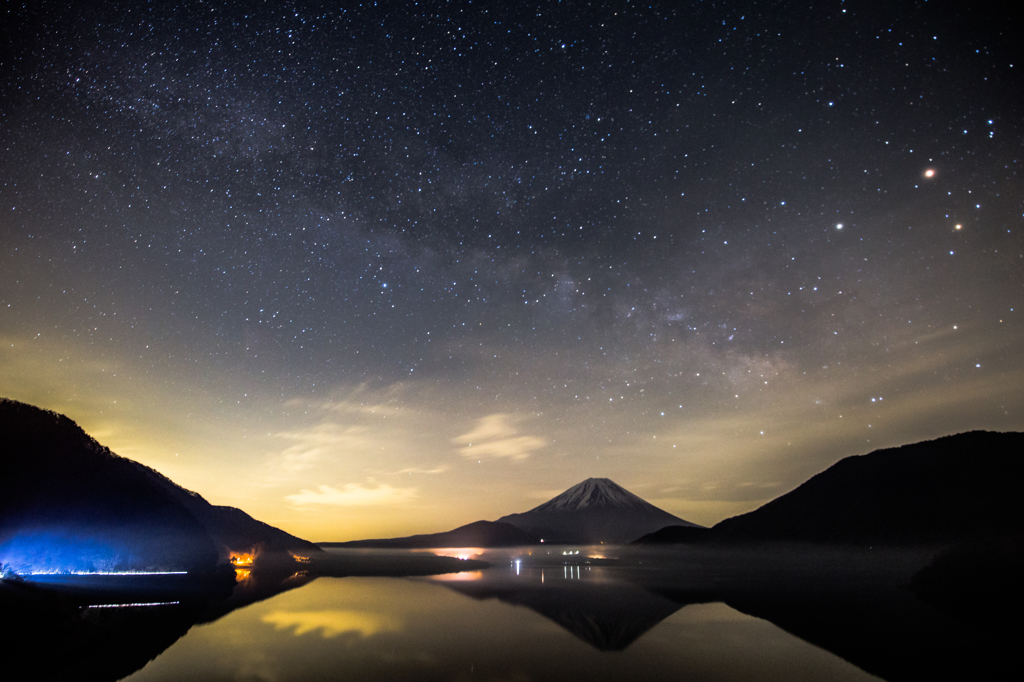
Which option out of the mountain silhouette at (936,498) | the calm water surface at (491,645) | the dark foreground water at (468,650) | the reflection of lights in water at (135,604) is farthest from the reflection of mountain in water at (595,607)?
Result: the mountain silhouette at (936,498)

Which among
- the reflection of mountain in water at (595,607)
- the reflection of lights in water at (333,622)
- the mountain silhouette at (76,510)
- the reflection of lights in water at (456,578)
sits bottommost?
the reflection of lights in water at (456,578)

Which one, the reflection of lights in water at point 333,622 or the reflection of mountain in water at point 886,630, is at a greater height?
the reflection of lights in water at point 333,622

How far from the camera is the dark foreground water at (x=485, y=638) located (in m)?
18.6

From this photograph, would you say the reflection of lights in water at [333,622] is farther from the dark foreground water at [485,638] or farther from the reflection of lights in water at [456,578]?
the reflection of lights in water at [456,578]

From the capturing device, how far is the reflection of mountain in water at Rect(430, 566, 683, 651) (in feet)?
86.4

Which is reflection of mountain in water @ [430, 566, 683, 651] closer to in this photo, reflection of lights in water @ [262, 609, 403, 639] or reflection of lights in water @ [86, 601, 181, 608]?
reflection of lights in water @ [262, 609, 403, 639]

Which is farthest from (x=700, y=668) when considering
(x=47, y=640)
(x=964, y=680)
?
(x=47, y=640)

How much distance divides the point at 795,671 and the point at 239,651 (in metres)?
21.6

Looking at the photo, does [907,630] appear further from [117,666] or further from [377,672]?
[117,666]

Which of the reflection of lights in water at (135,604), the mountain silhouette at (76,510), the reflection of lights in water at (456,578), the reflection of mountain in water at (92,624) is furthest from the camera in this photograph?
the reflection of lights in water at (456,578)

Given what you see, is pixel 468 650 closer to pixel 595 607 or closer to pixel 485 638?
pixel 485 638

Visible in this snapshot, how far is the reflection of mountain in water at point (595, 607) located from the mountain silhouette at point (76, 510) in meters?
36.1

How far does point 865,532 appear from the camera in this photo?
173 meters

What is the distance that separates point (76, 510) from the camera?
5662cm
